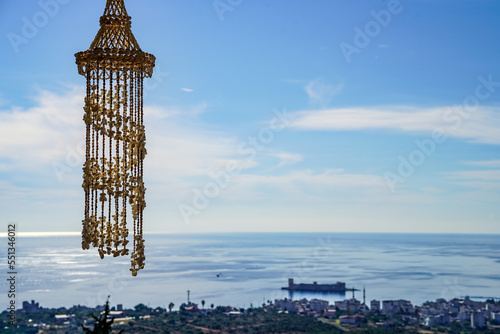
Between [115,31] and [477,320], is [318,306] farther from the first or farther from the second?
[115,31]

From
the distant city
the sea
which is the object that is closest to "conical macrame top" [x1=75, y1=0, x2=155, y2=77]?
the distant city

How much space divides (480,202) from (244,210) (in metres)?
8.40

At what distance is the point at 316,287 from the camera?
30.1 meters

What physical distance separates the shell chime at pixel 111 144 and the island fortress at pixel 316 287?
89.2 feet

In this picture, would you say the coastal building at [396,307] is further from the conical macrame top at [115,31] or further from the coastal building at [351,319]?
the conical macrame top at [115,31]

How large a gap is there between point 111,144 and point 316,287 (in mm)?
29008

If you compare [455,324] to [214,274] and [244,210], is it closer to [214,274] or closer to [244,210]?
[244,210]

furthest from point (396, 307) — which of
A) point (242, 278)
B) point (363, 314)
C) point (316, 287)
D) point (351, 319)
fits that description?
point (242, 278)

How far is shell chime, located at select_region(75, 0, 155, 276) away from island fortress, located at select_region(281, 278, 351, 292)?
27.2m

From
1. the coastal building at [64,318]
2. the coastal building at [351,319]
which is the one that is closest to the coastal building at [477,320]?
the coastal building at [351,319]

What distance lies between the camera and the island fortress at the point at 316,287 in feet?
93.1

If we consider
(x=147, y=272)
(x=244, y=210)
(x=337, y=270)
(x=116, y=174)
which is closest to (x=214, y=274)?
(x=147, y=272)

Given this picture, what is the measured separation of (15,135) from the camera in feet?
19.8

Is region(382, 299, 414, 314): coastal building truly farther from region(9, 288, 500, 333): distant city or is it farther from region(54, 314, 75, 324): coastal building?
region(54, 314, 75, 324): coastal building
